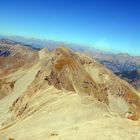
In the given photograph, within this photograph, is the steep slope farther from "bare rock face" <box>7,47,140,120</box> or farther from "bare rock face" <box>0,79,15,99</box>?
"bare rock face" <box>0,79,15,99</box>

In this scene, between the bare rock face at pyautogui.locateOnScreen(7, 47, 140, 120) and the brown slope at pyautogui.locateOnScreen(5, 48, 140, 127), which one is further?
the brown slope at pyautogui.locateOnScreen(5, 48, 140, 127)

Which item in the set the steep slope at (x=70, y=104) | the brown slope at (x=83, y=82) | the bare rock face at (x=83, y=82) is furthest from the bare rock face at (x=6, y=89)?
the steep slope at (x=70, y=104)

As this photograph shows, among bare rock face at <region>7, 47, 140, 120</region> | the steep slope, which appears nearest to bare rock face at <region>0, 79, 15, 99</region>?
bare rock face at <region>7, 47, 140, 120</region>

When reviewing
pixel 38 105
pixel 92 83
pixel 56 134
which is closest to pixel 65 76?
pixel 92 83

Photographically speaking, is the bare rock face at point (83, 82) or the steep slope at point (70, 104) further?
the bare rock face at point (83, 82)

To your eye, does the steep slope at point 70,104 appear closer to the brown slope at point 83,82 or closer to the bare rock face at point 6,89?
the brown slope at point 83,82

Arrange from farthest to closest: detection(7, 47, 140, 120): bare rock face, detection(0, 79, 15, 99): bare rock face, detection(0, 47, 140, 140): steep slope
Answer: detection(0, 79, 15, 99): bare rock face
detection(7, 47, 140, 120): bare rock face
detection(0, 47, 140, 140): steep slope

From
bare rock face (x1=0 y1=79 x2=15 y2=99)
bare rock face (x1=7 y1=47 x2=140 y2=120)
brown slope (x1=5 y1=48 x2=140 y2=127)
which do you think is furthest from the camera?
bare rock face (x1=0 y1=79 x2=15 y2=99)

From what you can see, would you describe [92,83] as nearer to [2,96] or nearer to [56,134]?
[2,96]
